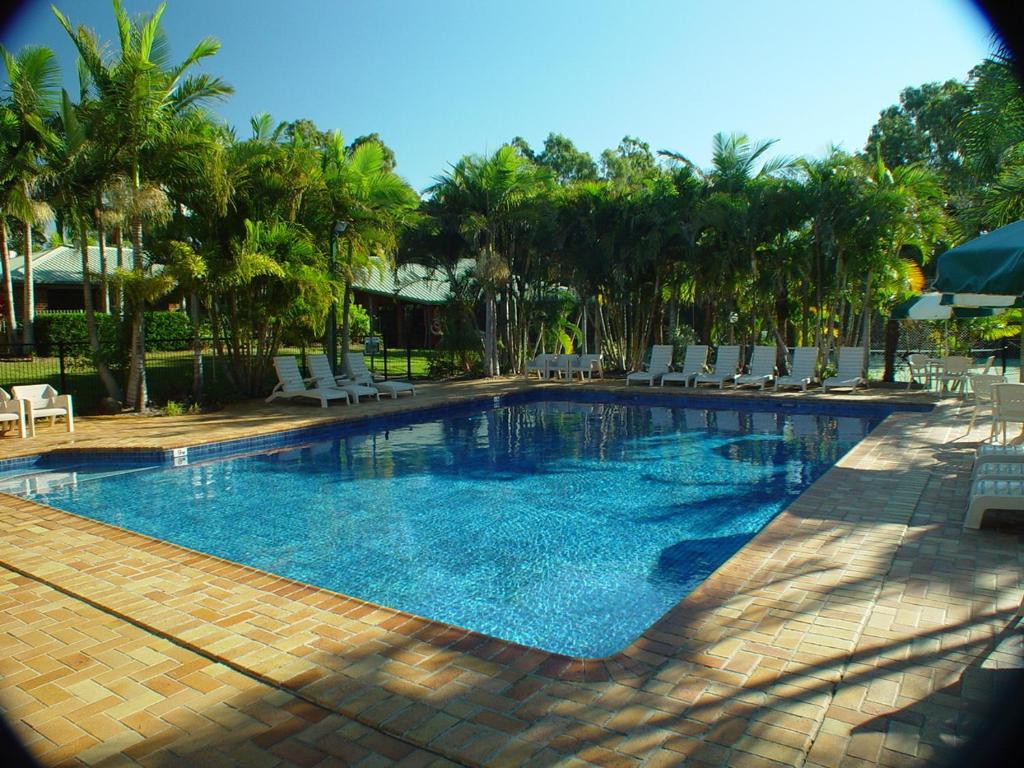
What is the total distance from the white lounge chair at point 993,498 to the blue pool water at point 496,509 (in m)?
1.87

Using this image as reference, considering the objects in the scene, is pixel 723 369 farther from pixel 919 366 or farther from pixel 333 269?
pixel 333 269

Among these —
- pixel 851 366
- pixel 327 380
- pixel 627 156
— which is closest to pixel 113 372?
pixel 327 380

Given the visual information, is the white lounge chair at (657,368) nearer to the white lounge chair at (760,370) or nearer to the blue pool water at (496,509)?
the white lounge chair at (760,370)

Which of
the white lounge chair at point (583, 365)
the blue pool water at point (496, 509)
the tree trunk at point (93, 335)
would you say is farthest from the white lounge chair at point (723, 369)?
the tree trunk at point (93, 335)

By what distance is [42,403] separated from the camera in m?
11.4

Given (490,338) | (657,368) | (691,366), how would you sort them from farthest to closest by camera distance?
(490,338)
(657,368)
(691,366)

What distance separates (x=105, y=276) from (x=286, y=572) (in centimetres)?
855

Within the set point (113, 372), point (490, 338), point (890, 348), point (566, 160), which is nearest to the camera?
point (113, 372)

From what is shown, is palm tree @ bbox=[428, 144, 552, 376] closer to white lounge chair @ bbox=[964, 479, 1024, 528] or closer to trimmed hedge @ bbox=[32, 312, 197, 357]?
trimmed hedge @ bbox=[32, 312, 197, 357]

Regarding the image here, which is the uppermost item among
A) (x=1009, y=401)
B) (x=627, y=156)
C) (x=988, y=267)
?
(x=627, y=156)

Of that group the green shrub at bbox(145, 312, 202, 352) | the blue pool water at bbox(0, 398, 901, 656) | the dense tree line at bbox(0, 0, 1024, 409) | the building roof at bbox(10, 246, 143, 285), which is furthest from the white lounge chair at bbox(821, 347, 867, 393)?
the building roof at bbox(10, 246, 143, 285)

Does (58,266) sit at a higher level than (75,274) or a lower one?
higher

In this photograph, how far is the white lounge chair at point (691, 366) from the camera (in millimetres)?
16769

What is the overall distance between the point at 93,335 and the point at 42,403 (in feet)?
5.89
